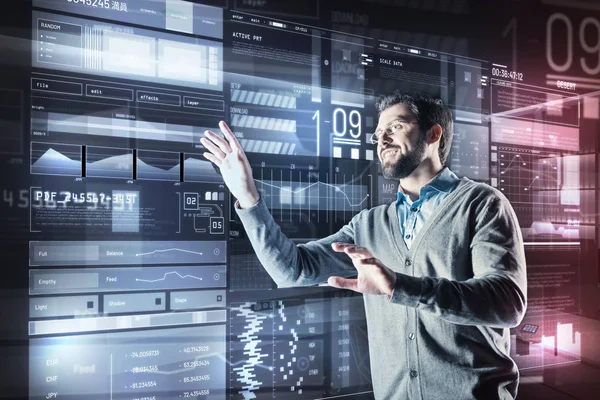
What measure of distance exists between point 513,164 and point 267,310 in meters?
1.51

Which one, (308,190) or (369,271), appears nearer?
(369,271)

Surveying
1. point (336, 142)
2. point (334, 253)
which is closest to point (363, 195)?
point (336, 142)

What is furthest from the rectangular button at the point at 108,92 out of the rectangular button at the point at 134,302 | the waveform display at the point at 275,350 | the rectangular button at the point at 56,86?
the waveform display at the point at 275,350

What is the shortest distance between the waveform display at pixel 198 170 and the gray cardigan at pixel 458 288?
337mm

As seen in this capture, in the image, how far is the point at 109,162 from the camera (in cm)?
178

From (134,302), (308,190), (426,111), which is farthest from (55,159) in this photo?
(426,111)

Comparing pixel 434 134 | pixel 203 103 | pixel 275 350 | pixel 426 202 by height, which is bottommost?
pixel 275 350

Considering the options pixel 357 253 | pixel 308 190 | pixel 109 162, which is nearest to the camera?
pixel 357 253

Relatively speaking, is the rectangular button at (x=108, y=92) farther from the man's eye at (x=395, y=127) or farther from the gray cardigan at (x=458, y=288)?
the man's eye at (x=395, y=127)

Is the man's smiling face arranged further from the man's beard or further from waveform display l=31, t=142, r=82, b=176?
waveform display l=31, t=142, r=82, b=176

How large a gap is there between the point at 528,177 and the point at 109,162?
2066mm

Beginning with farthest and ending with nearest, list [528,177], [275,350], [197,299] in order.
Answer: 1. [528,177]
2. [275,350]
3. [197,299]

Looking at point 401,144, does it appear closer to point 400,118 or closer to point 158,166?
point 400,118

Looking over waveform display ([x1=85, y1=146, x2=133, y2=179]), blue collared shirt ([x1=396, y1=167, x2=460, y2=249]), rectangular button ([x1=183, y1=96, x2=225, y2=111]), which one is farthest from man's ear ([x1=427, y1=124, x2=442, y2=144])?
waveform display ([x1=85, y1=146, x2=133, y2=179])
